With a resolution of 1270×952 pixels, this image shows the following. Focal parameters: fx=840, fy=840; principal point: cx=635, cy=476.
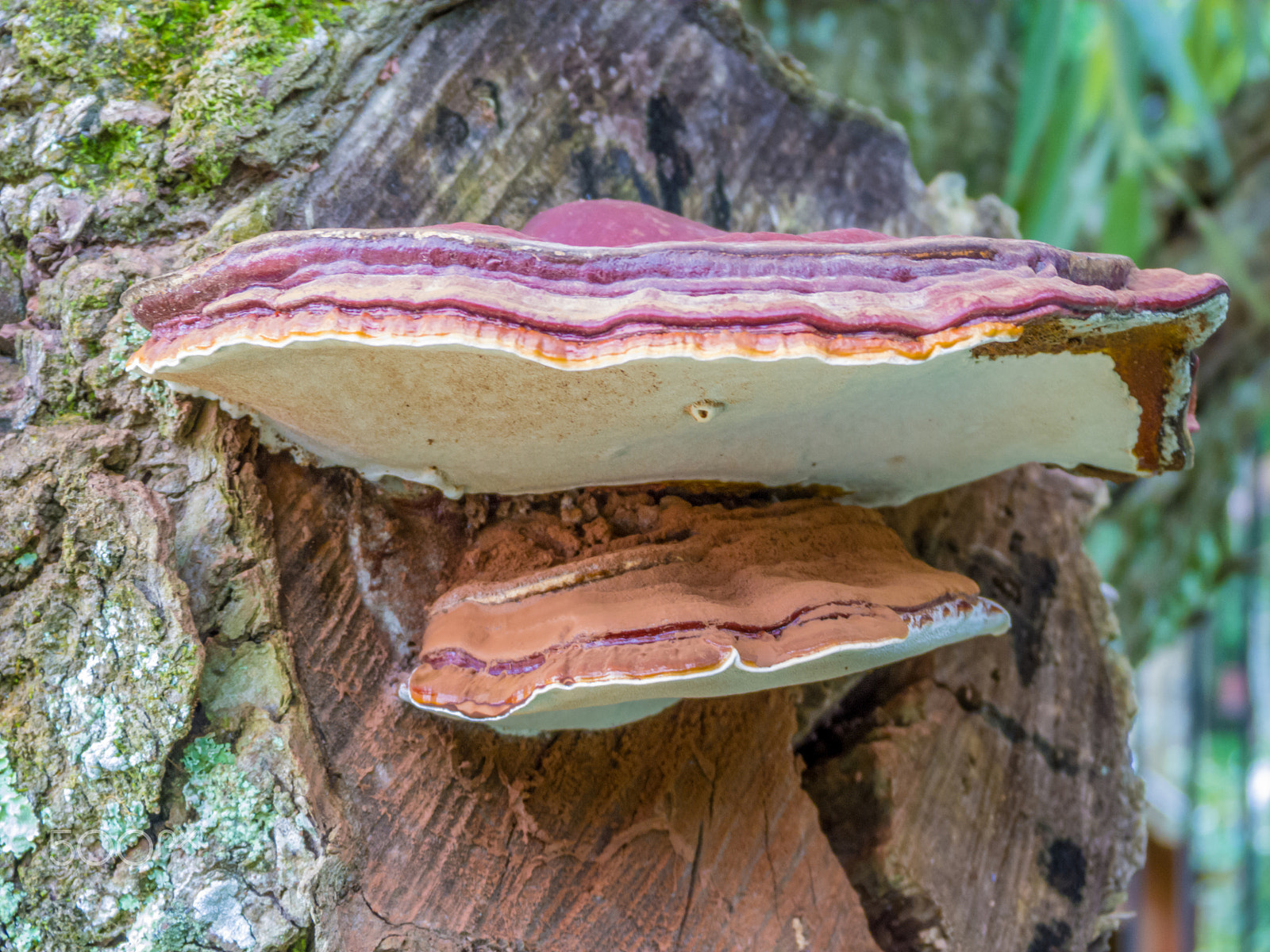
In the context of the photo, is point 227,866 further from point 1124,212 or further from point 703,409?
point 1124,212

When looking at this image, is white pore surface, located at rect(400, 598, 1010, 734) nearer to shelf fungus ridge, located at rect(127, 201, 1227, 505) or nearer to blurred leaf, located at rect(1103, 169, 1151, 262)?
shelf fungus ridge, located at rect(127, 201, 1227, 505)

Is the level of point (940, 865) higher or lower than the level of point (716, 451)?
lower

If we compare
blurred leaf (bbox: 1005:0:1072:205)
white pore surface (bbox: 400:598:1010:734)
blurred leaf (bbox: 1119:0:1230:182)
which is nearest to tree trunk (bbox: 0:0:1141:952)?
white pore surface (bbox: 400:598:1010:734)

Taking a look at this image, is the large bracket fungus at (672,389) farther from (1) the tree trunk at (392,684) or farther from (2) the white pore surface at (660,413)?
(1) the tree trunk at (392,684)

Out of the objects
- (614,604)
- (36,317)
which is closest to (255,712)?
(614,604)

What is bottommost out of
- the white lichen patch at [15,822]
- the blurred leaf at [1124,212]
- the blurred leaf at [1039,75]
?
the white lichen patch at [15,822]

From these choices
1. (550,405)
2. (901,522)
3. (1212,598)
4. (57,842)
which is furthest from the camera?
(1212,598)

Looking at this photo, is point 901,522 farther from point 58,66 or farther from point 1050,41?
point 1050,41

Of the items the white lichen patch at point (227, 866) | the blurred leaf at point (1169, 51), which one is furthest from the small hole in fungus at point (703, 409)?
the blurred leaf at point (1169, 51)
